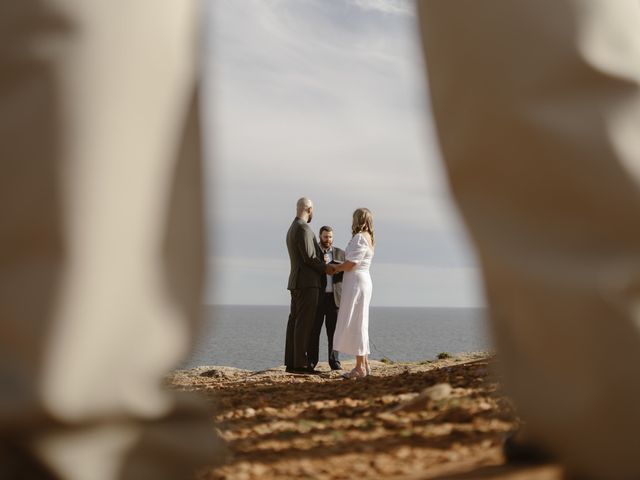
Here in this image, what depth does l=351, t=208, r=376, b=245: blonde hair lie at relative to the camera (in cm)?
938

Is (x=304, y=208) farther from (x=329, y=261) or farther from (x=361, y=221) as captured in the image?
(x=329, y=261)

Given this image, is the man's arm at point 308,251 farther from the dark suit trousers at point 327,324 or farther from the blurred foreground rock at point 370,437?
the blurred foreground rock at point 370,437

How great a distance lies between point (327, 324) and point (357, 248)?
2.90m

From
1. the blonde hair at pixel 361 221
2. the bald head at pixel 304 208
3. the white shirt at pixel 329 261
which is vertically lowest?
the white shirt at pixel 329 261

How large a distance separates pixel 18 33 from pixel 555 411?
98 centimetres

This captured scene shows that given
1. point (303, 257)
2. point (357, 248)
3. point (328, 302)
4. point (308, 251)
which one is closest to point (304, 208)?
point (308, 251)

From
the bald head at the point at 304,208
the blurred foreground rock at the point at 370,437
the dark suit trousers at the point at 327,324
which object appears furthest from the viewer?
the dark suit trousers at the point at 327,324

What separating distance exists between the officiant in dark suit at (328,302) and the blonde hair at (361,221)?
183 centimetres

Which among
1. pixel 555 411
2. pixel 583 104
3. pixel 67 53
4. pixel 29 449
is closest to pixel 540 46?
pixel 583 104

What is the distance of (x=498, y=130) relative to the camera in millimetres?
1180

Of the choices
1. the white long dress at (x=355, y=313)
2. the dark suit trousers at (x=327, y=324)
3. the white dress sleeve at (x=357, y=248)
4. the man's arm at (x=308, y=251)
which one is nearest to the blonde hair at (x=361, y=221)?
the white dress sleeve at (x=357, y=248)

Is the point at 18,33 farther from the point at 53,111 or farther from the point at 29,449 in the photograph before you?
the point at 29,449

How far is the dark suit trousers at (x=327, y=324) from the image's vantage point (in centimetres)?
1138

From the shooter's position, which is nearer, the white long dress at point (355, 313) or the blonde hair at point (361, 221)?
the blonde hair at point (361, 221)
